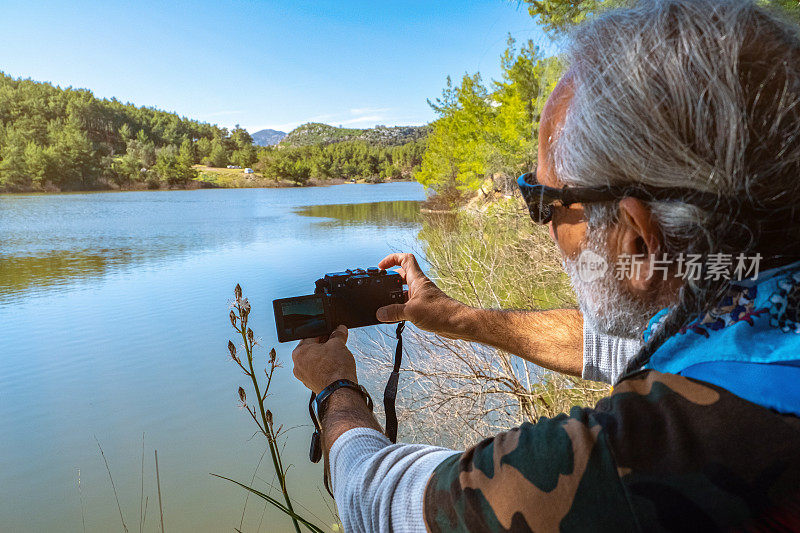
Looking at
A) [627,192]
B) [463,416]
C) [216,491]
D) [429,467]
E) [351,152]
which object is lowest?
[216,491]

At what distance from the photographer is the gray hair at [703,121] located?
0.61 metres

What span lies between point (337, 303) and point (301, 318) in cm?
13

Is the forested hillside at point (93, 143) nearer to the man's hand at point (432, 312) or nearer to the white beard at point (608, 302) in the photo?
the man's hand at point (432, 312)

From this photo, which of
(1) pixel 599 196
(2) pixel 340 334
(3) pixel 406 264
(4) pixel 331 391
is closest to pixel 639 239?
(1) pixel 599 196

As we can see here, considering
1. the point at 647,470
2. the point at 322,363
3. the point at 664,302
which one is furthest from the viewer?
the point at 322,363

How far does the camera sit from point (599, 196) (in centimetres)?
72

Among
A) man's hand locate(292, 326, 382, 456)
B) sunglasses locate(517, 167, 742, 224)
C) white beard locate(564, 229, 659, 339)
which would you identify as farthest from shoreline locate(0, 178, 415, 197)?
white beard locate(564, 229, 659, 339)

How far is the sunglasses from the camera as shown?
639mm

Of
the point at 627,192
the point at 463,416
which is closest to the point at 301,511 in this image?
the point at 463,416

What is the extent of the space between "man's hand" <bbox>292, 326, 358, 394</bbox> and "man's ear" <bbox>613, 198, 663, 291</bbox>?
607 millimetres

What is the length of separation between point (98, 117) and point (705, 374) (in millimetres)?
70437

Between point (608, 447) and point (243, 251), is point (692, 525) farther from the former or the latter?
point (243, 251)

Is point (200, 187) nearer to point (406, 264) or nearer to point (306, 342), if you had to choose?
point (406, 264)

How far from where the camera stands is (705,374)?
1.76ft
